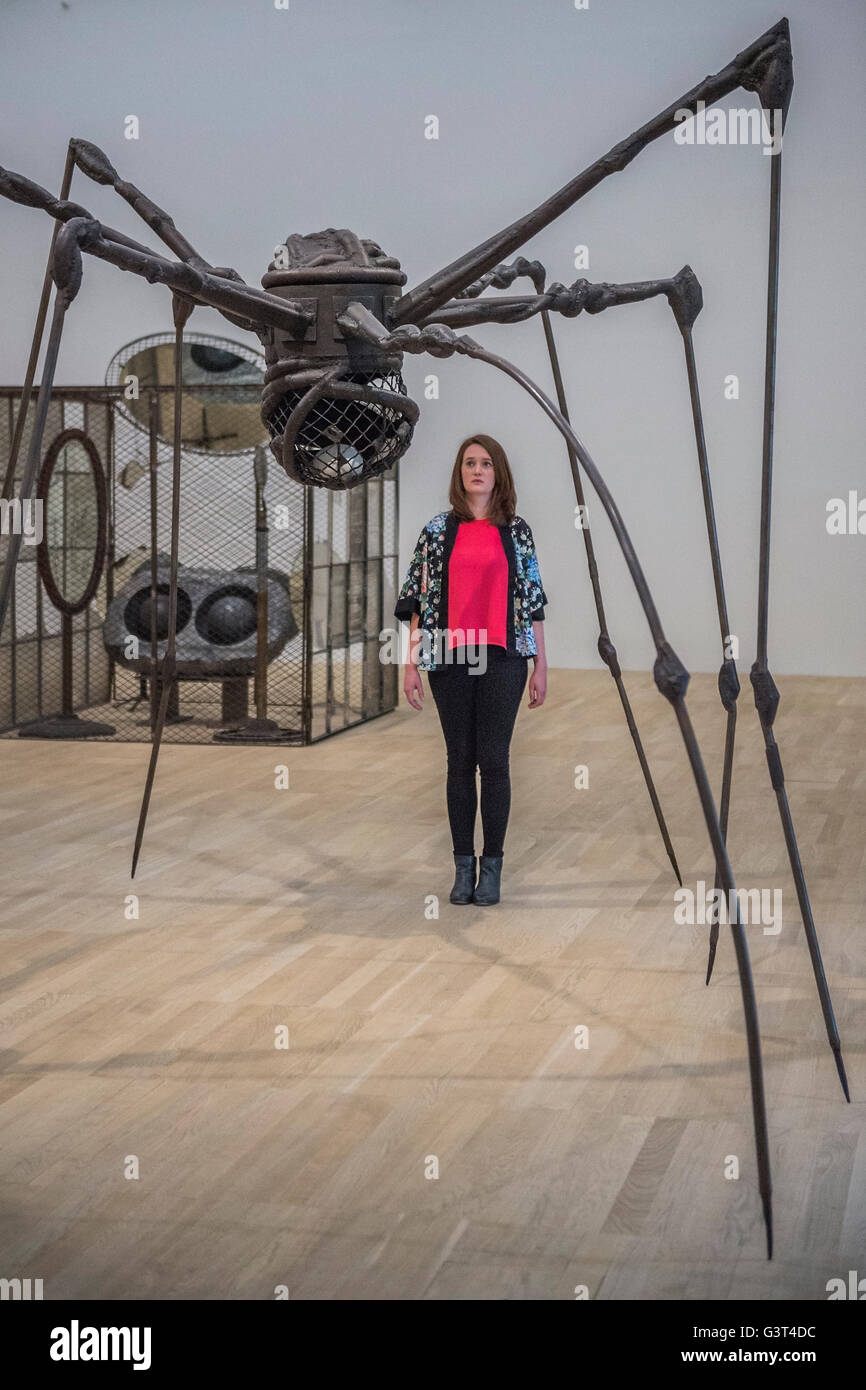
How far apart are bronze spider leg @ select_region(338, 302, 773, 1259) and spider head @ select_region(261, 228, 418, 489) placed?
125 mm

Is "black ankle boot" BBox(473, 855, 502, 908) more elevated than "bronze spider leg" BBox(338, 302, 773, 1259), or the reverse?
"bronze spider leg" BBox(338, 302, 773, 1259)

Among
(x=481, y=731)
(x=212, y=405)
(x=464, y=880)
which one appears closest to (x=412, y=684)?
(x=481, y=731)

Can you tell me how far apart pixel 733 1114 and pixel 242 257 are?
771 centimetres

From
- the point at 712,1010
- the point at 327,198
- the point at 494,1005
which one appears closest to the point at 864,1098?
the point at 712,1010

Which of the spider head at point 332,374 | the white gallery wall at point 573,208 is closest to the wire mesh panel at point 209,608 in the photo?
the white gallery wall at point 573,208

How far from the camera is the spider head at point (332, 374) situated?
7.13 feet

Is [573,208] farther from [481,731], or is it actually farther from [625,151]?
[625,151]

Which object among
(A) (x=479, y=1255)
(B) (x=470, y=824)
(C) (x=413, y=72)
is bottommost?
(A) (x=479, y=1255)

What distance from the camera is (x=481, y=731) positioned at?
3.79 meters

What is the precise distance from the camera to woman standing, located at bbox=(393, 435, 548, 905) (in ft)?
12.2

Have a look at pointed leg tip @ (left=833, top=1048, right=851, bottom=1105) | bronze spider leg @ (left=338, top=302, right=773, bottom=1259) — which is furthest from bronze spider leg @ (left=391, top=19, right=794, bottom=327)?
pointed leg tip @ (left=833, top=1048, right=851, bottom=1105)

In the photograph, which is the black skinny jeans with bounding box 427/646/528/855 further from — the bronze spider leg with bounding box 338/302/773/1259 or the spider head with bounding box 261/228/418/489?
the bronze spider leg with bounding box 338/302/773/1259

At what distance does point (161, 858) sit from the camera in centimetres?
435
